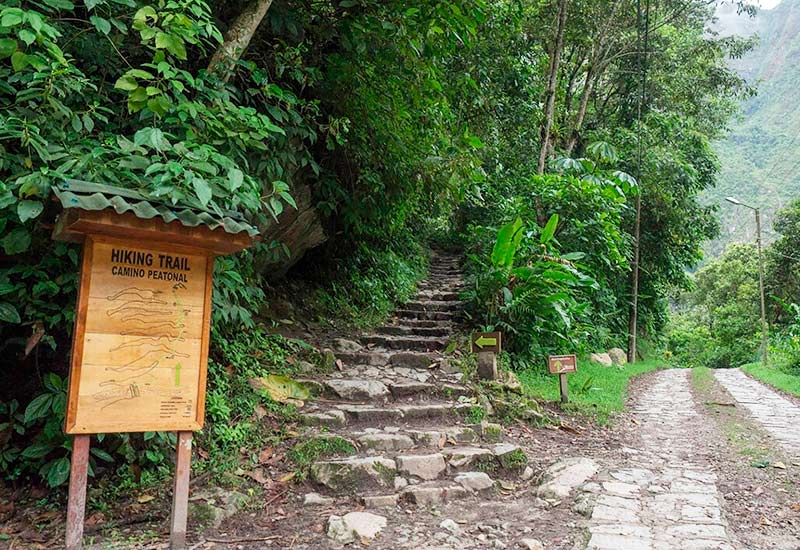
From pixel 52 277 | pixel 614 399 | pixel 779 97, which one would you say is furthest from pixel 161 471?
pixel 779 97

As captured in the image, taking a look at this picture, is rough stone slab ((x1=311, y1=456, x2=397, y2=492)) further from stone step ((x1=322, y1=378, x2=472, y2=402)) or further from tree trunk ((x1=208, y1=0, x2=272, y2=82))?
tree trunk ((x1=208, y1=0, x2=272, y2=82))

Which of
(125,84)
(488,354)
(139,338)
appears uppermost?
(125,84)

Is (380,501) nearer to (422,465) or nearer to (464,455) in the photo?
(422,465)

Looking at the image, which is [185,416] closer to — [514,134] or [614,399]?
[614,399]

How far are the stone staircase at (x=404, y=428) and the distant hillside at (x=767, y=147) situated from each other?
4332 cm

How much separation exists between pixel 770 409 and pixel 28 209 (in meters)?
9.03

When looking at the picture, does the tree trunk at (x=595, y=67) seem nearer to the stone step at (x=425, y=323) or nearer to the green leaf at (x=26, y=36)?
the stone step at (x=425, y=323)

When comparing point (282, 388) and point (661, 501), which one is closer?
point (661, 501)

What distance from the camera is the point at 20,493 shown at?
9.48 feet

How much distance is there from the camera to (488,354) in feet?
19.1

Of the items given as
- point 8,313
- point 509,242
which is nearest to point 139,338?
point 8,313

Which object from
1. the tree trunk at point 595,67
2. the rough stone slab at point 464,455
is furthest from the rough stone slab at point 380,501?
the tree trunk at point 595,67

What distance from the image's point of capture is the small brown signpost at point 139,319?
7.87 ft

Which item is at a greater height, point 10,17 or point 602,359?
point 10,17
